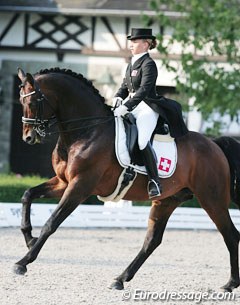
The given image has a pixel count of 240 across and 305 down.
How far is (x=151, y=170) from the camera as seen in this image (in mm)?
9547

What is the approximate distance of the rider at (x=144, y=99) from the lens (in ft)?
31.2

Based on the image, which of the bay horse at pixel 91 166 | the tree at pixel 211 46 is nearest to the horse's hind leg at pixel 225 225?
the bay horse at pixel 91 166

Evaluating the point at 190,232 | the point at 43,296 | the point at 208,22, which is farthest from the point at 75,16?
the point at 43,296

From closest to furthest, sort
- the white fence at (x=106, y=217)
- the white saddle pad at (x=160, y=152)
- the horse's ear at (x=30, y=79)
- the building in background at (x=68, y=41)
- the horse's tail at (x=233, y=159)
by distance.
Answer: the horse's ear at (x=30, y=79) < the white saddle pad at (x=160, y=152) < the horse's tail at (x=233, y=159) < the white fence at (x=106, y=217) < the building in background at (x=68, y=41)

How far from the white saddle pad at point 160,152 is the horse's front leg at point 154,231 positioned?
0.54m

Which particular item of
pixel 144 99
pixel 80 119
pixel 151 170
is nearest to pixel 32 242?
pixel 80 119

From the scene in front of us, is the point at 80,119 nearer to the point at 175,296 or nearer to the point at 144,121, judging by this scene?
the point at 144,121

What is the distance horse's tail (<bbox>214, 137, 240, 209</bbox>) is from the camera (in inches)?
408

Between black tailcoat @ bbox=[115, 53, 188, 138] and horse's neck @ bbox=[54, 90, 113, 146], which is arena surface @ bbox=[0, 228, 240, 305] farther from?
black tailcoat @ bbox=[115, 53, 188, 138]

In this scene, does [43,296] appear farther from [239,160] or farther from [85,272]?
[239,160]

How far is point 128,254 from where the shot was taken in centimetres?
1339

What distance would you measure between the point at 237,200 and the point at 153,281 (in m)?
1.38

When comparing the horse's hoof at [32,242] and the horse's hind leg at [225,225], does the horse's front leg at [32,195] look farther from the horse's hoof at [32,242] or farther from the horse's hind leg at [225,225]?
Answer: the horse's hind leg at [225,225]

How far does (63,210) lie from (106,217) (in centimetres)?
869
